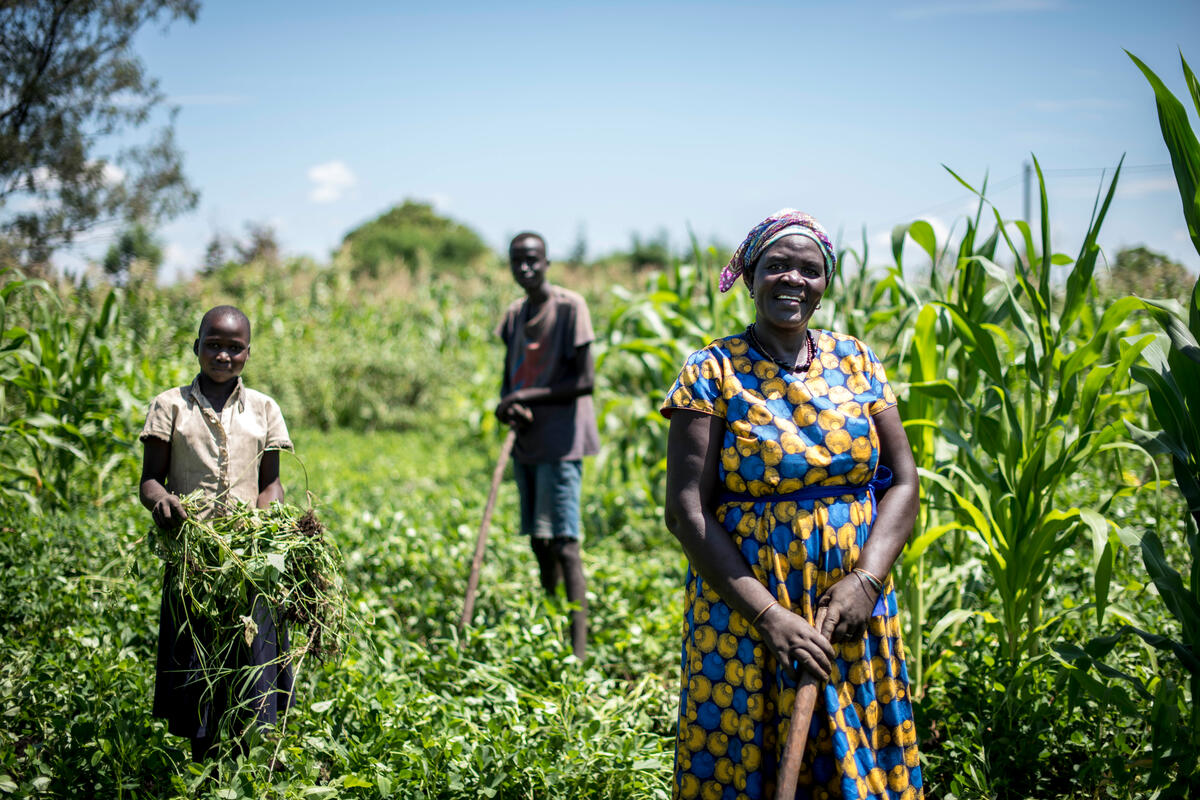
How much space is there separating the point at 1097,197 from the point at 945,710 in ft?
5.48

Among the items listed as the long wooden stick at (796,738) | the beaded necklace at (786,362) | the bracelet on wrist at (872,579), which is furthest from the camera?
the beaded necklace at (786,362)

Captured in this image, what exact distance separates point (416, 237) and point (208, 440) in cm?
4063

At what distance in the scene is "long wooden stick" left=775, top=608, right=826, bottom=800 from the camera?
161 cm

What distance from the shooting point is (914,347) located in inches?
110

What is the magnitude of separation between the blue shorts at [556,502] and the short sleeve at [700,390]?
5.72 feet

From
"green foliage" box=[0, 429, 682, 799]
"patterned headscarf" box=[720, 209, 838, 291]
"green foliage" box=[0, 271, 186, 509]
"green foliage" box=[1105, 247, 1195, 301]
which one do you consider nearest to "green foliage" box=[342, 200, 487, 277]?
"green foliage" box=[0, 271, 186, 509]

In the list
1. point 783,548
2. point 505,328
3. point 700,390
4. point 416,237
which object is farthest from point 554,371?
point 416,237

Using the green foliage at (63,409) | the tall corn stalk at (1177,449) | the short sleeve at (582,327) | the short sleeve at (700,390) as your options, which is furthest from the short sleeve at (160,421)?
the tall corn stalk at (1177,449)

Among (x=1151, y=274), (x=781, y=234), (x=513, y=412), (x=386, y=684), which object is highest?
(x=1151, y=274)

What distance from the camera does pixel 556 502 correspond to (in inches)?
138

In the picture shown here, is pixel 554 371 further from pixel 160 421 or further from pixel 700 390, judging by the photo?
pixel 700 390

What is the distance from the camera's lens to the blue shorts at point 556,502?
3.50 meters

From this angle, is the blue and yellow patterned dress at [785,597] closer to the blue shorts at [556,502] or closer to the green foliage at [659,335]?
the blue shorts at [556,502]

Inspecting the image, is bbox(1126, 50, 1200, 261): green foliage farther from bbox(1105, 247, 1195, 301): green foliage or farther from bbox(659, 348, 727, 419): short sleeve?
bbox(1105, 247, 1195, 301): green foliage
